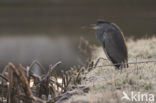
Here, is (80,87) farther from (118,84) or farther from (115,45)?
(115,45)

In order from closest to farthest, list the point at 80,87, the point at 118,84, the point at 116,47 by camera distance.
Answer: the point at 118,84, the point at 80,87, the point at 116,47

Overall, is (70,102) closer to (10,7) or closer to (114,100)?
(114,100)

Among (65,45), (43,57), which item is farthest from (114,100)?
(65,45)

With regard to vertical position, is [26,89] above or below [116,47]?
below

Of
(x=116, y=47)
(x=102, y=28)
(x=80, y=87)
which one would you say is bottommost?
(x=80, y=87)

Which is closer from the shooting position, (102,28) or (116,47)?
(116,47)

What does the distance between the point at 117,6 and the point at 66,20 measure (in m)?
9.51

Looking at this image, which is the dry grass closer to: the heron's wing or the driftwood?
the driftwood

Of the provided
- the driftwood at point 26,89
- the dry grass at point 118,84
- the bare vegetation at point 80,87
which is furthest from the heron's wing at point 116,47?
the driftwood at point 26,89

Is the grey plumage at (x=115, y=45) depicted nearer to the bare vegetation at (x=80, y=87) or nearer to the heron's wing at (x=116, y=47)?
the heron's wing at (x=116, y=47)

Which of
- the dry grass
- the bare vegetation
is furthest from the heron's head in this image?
the bare vegetation

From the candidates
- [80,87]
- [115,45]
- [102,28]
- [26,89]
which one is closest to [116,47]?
[115,45]

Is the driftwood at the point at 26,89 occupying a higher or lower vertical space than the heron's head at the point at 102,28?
lower

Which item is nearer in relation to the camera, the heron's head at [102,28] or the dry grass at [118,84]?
the dry grass at [118,84]
